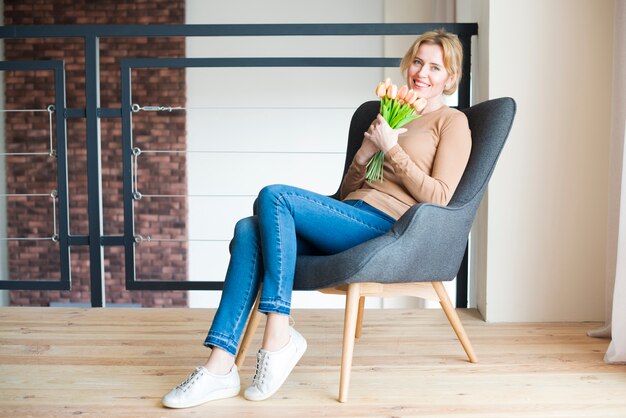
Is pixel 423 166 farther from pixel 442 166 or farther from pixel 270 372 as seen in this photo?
pixel 270 372

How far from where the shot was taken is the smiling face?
2084 millimetres

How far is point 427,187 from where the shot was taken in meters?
1.88

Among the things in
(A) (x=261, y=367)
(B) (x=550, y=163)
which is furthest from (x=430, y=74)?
(A) (x=261, y=367)

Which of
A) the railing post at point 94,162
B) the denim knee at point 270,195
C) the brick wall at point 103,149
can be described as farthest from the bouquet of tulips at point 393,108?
the brick wall at point 103,149

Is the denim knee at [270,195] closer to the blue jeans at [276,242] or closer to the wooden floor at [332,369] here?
the blue jeans at [276,242]

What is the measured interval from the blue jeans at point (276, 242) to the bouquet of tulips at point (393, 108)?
154 millimetres

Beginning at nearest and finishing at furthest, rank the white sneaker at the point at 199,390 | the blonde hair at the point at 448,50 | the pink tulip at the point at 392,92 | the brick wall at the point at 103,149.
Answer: the white sneaker at the point at 199,390 → the pink tulip at the point at 392,92 → the blonde hair at the point at 448,50 → the brick wall at the point at 103,149

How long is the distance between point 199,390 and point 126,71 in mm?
1648

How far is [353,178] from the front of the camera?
6.98 feet

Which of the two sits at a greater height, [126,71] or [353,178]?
[126,71]

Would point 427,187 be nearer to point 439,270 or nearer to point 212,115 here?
point 439,270

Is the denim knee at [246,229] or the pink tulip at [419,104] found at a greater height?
the pink tulip at [419,104]

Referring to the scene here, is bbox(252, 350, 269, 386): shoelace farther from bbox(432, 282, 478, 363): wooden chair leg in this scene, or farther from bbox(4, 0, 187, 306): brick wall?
bbox(4, 0, 187, 306): brick wall

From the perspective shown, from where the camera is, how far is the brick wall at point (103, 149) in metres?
6.21
